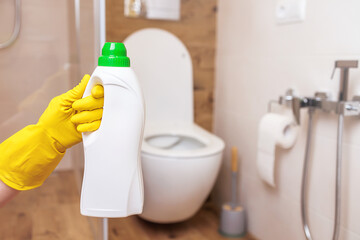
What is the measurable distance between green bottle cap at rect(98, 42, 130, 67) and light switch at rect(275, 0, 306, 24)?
953mm

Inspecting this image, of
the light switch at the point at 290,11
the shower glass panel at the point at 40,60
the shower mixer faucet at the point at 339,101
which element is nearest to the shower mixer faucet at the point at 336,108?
the shower mixer faucet at the point at 339,101

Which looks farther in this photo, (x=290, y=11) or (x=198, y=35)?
(x=198, y=35)

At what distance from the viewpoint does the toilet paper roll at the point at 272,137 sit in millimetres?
1367

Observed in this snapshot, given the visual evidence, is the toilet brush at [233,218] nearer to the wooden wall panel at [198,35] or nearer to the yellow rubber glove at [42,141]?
the wooden wall panel at [198,35]

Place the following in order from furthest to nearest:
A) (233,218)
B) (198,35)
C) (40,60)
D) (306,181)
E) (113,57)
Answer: (198,35)
(233,218)
(306,181)
(40,60)
(113,57)

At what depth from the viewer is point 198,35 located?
2.03m

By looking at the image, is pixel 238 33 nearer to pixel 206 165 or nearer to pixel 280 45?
pixel 280 45

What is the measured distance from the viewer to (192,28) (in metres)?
2.02

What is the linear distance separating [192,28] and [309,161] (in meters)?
1.01

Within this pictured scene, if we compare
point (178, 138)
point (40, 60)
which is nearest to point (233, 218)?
point (178, 138)

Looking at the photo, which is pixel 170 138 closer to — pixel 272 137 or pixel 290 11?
pixel 272 137

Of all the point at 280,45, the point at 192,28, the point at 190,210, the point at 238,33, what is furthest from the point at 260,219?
the point at 192,28

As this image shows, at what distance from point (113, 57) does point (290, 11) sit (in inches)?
39.3

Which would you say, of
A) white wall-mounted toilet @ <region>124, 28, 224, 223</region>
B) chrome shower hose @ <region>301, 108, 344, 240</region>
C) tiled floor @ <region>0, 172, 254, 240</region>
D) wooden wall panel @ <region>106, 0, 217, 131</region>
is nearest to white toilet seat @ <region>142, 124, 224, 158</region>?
white wall-mounted toilet @ <region>124, 28, 224, 223</region>
